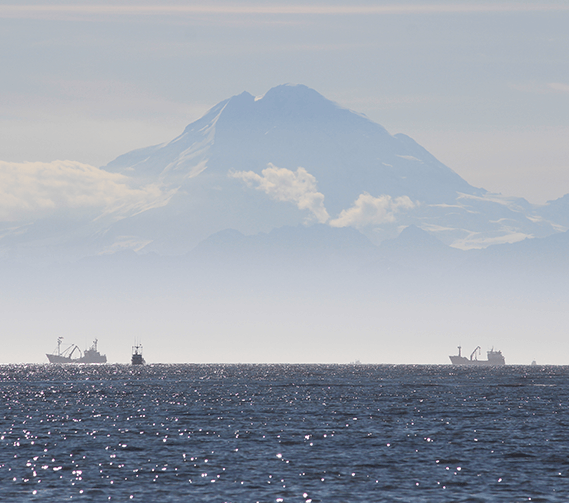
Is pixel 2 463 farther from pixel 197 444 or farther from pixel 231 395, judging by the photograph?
pixel 231 395

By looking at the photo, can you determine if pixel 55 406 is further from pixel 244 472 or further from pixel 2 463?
pixel 244 472

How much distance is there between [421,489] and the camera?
177 ft

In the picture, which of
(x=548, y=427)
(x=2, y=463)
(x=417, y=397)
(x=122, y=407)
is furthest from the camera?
(x=417, y=397)

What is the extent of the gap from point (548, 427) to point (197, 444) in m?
39.7

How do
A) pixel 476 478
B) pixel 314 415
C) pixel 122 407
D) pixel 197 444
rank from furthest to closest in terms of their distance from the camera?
1. pixel 122 407
2. pixel 314 415
3. pixel 197 444
4. pixel 476 478

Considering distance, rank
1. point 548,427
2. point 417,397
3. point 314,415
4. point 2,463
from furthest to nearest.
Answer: point 417,397 < point 314,415 < point 548,427 < point 2,463

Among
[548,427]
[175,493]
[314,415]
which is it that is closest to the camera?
[175,493]

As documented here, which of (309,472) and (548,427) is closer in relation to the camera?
(309,472)

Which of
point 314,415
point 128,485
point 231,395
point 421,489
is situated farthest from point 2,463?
point 231,395

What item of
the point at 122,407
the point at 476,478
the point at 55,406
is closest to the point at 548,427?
the point at 476,478

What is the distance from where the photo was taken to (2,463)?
64.4m

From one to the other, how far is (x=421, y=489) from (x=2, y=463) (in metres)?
31.1

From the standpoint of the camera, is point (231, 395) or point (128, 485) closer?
point (128, 485)

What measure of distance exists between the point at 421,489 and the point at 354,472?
7.95m
